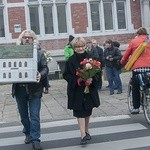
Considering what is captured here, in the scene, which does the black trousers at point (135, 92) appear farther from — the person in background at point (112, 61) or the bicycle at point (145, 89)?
the person in background at point (112, 61)

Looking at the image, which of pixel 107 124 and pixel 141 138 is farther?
pixel 107 124

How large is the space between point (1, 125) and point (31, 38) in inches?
116

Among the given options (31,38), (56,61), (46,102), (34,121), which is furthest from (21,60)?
(56,61)

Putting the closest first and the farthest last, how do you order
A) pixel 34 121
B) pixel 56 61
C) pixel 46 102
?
1. pixel 34 121
2. pixel 46 102
3. pixel 56 61

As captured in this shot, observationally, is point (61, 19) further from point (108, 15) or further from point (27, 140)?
point (27, 140)

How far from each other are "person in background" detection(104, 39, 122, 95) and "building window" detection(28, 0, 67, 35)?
9.48 meters

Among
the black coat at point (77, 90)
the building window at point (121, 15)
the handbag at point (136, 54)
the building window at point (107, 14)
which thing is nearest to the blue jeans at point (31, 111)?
the black coat at point (77, 90)

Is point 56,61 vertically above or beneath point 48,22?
beneath

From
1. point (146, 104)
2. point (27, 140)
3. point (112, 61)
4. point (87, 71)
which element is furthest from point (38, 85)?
point (112, 61)

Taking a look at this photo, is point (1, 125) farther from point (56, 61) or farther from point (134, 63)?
point (56, 61)

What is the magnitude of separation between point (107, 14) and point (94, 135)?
15798mm

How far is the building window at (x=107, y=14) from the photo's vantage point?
22969 mm

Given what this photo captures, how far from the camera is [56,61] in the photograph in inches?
866

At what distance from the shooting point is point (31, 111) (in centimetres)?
707
